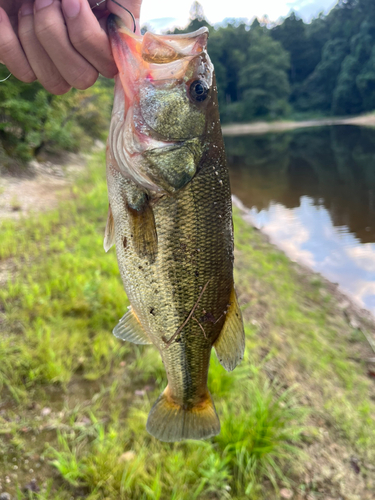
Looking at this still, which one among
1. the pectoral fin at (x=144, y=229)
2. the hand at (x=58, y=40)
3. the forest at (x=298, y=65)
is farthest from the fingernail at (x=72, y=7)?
the forest at (x=298, y=65)

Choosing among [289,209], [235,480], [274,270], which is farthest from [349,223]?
[235,480]

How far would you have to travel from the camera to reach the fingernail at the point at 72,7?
4.43ft

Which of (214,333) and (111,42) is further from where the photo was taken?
(214,333)

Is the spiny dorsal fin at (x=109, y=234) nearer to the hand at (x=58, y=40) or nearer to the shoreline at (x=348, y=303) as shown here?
the hand at (x=58, y=40)

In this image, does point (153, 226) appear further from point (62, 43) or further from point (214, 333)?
point (62, 43)

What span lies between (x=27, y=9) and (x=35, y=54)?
0.58 feet

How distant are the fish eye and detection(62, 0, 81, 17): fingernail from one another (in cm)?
53

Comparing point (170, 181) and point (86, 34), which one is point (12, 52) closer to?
point (86, 34)

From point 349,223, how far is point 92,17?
10126 millimetres

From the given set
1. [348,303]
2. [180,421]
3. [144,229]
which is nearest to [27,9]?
[144,229]

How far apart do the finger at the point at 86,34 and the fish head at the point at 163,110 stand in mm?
58

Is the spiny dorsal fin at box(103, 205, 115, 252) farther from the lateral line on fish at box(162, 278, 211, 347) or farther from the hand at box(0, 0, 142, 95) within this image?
the hand at box(0, 0, 142, 95)

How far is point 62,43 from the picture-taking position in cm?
145

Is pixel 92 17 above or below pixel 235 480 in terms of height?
above
